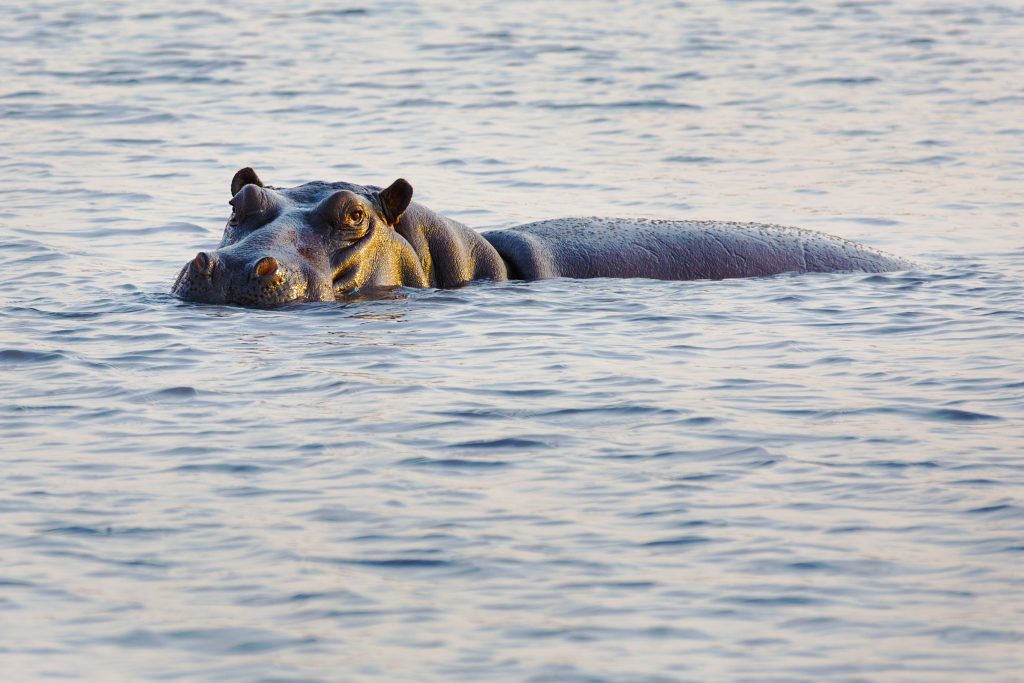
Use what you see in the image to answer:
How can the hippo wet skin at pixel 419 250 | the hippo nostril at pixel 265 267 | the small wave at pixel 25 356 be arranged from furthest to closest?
the hippo wet skin at pixel 419 250, the hippo nostril at pixel 265 267, the small wave at pixel 25 356

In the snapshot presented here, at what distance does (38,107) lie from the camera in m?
25.4

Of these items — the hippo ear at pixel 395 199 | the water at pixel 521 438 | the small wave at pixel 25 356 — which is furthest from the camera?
the hippo ear at pixel 395 199

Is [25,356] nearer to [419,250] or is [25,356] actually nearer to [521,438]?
[419,250]

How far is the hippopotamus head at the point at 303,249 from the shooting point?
1248 centimetres

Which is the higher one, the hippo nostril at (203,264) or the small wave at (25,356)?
the hippo nostril at (203,264)

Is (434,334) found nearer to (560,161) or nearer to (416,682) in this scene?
(416,682)

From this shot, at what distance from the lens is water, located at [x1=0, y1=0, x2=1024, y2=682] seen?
7215 millimetres

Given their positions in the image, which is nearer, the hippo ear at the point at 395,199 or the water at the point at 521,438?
the water at the point at 521,438

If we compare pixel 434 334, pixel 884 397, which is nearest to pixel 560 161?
pixel 434 334

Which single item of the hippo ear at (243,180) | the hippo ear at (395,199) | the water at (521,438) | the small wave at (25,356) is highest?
the hippo ear at (243,180)

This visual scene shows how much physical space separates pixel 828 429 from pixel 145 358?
14.6ft

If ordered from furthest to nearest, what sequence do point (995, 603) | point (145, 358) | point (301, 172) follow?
point (301, 172), point (145, 358), point (995, 603)

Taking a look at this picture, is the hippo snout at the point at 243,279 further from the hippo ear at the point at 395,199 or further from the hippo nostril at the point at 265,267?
the hippo ear at the point at 395,199

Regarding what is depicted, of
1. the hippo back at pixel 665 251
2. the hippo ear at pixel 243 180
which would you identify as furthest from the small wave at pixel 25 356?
the hippo back at pixel 665 251
